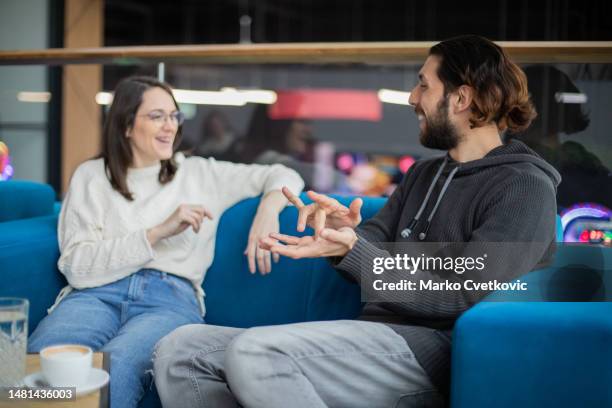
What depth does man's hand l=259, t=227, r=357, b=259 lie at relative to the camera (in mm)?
1232

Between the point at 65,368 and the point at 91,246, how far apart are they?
28.2 inches

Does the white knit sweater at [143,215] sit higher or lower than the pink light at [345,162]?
A: higher

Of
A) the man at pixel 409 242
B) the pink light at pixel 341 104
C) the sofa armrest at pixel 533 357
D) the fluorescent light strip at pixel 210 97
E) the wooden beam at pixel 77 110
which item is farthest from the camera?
the pink light at pixel 341 104

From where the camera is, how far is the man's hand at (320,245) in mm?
1232

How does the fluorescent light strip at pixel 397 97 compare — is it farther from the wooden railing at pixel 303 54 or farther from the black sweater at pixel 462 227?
the black sweater at pixel 462 227

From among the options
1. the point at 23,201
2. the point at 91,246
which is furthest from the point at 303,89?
the point at 91,246

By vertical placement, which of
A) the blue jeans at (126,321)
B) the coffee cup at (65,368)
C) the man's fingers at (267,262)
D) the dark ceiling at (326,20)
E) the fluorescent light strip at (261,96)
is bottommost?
the blue jeans at (126,321)

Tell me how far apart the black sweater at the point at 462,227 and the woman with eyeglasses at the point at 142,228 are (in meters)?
0.37

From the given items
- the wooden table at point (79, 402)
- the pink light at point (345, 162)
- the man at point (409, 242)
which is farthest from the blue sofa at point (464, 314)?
the pink light at point (345, 162)

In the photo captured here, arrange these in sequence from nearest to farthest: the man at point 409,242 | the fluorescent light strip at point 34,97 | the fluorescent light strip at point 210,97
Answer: the man at point 409,242 < the fluorescent light strip at point 210,97 < the fluorescent light strip at point 34,97

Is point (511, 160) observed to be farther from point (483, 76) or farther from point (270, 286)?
point (270, 286)

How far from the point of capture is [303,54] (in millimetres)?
1944

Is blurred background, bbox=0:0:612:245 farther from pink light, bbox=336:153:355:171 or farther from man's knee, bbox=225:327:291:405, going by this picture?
man's knee, bbox=225:327:291:405

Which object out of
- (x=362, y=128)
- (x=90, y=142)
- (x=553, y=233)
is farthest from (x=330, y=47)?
(x=362, y=128)
